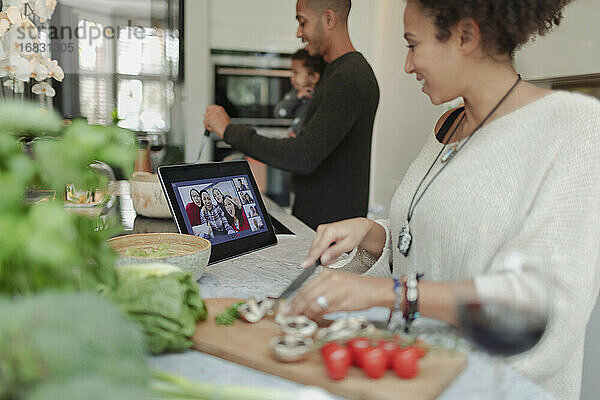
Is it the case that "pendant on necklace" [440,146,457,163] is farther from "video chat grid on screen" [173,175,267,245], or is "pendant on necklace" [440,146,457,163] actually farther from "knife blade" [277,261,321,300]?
"video chat grid on screen" [173,175,267,245]

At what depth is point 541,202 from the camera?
86 centimetres

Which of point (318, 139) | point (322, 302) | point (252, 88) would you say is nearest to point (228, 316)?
point (322, 302)

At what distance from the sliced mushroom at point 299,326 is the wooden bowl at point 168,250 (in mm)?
282

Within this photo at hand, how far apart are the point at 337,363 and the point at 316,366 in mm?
50

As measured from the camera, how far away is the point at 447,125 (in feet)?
4.05

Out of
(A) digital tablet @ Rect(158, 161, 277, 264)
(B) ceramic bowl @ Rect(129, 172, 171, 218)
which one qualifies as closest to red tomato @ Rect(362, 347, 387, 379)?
(A) digital tablet @ Rect(158, 161, 277, 264)

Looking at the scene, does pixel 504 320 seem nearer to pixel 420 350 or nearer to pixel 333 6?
pixel 420 350

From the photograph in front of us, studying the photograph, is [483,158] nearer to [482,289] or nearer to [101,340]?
[482,289]

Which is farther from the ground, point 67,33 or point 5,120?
point 67,33

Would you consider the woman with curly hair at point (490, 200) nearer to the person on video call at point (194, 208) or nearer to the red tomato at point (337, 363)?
the red tomato at point (337, 363)

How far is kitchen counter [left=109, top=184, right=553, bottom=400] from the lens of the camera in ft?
2.18

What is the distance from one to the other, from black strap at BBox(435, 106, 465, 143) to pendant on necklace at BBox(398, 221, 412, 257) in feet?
0.78

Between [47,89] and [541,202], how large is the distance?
4.51 ft

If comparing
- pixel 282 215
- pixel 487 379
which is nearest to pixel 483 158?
pixel 487 379
